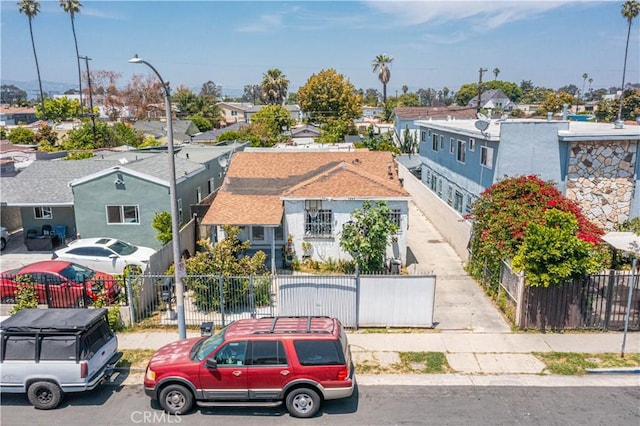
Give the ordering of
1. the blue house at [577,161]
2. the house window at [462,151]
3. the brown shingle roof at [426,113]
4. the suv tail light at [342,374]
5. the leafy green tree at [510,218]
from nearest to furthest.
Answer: the suv tail light at [342,374] < the leafy green tree at [510,218] < the blue house at [577,161] < the house window at [462,151] < the brown shingle roof at [426,113]

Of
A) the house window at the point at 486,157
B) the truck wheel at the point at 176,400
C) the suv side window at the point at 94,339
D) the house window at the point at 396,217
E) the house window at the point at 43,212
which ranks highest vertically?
the house window at the point at 486,157

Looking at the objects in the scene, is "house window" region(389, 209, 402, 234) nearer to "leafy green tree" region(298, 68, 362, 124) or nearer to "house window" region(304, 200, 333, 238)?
"house window" region(304, 200, 333, 238)

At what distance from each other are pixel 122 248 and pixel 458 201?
19.0m

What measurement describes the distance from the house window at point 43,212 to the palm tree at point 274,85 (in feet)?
202

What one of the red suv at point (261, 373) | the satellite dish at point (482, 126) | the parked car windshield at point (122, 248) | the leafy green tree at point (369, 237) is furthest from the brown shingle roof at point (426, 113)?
the red suv at point (261, 373)

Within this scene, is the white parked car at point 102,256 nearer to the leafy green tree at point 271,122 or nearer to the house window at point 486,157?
the house window at point 486,157

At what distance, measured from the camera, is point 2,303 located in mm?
15656

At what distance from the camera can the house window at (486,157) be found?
23.3 m

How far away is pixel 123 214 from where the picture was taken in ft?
71.6

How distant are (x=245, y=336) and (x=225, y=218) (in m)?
9.90

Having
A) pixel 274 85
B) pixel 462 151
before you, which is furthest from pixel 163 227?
pixel 274 85

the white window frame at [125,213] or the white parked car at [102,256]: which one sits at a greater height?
the white window frame at [125,213]

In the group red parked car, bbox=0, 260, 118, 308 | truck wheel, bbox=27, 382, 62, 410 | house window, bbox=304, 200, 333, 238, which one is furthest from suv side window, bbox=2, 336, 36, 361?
house window, bbox=304, 200, 333, 238

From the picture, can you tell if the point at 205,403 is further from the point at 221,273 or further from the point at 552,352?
the point at 552,352
